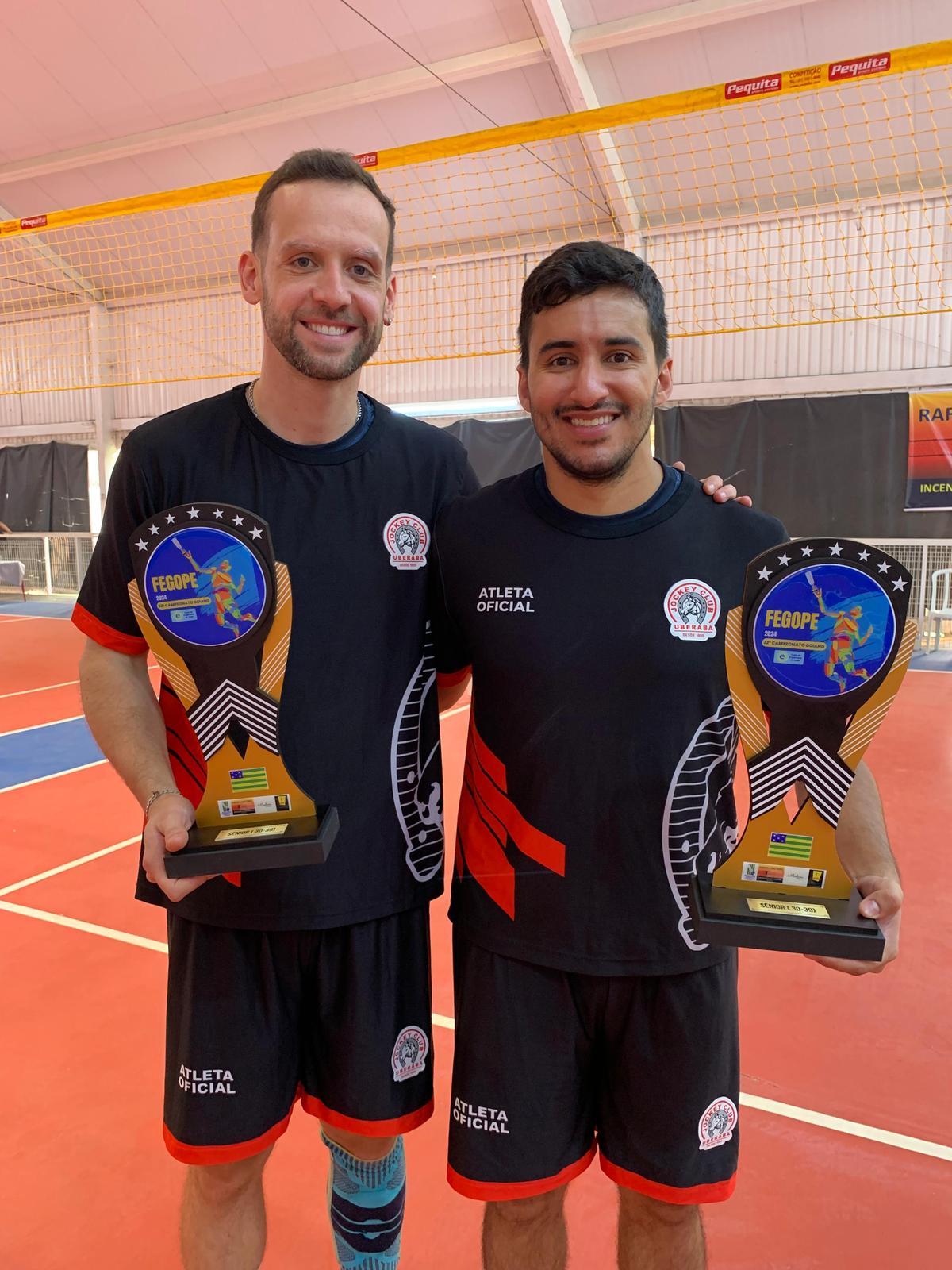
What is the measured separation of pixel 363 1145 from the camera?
66.8 inches

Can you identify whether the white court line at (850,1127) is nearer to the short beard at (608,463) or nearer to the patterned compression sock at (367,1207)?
the patterned compression sock at (367,1207)

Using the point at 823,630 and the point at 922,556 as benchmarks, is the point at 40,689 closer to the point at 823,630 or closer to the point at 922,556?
the point at 823,630

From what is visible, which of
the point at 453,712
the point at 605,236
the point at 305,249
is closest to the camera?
the point at 305,249

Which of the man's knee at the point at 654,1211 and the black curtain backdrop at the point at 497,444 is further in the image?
the black curtain backdrop at the point at 497,444

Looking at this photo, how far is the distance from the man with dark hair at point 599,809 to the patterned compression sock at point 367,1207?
1.00 feet

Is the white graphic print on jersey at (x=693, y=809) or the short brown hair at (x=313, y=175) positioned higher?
the short brown hair at (x=313, y=175)

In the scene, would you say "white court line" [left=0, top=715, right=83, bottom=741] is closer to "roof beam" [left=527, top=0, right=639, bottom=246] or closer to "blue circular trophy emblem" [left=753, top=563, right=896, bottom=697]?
"blue circular trophy emblem" [left=753, top=563, right=896, bottom=697]

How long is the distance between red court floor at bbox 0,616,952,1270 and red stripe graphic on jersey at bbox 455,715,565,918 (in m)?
1.09

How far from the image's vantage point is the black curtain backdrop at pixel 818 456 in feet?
34.6

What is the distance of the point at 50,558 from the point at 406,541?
55.3ft

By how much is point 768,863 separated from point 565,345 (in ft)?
3.00

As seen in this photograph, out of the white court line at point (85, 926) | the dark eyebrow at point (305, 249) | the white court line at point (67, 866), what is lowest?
the white court line at point (85, 926)

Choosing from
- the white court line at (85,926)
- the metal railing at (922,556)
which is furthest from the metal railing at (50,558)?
the white court line at (85,926)

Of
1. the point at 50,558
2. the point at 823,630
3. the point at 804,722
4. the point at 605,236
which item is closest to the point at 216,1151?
the point at 804,722
